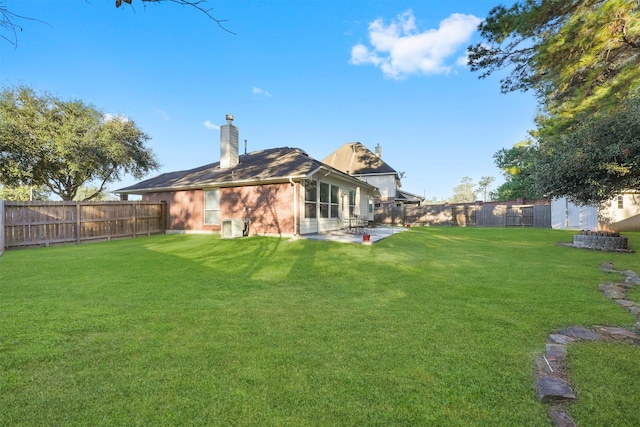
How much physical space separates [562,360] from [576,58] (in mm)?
5705

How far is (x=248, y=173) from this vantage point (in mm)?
12023

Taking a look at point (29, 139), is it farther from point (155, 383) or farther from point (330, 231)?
point (155, 383)

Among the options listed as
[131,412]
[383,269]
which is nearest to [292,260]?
[383,269]

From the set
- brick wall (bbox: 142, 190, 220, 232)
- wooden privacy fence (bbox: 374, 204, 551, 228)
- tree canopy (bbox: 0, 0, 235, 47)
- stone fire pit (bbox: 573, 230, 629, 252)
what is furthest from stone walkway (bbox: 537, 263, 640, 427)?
wooden privacy fence (bbox: 374, 204, 551, 228)

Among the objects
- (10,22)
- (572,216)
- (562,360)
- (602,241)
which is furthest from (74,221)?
(572,216)

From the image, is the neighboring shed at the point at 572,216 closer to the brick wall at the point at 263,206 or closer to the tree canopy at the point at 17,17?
the brick wall at the point at 263,206

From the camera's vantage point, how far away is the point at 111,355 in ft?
7.59

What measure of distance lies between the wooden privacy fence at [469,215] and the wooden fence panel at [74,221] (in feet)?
55.9

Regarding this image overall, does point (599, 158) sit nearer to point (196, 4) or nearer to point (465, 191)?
point (196, 4)

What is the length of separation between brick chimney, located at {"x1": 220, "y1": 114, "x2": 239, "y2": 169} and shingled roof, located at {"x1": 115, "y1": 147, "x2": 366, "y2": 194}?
12.8 inches

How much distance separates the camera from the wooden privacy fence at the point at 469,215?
19833 millimetres

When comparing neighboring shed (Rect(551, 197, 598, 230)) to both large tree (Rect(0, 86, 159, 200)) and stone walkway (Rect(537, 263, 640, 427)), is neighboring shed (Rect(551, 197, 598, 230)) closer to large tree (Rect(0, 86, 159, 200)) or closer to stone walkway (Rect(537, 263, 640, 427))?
stone walkway (Rect(537, 263, 640, 427))

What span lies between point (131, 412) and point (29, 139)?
20301 millimetres

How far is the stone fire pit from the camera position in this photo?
26.8ft
